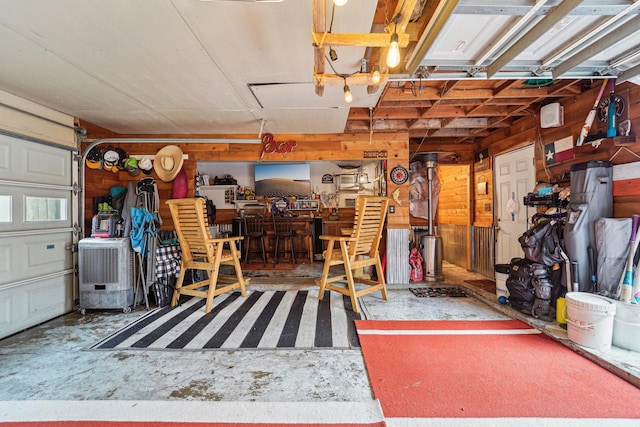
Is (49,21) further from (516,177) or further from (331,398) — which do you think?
(516,177)

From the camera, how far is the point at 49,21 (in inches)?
66.6

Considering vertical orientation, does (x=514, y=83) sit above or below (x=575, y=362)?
above

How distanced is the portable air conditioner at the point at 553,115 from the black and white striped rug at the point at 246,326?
10.3 ft

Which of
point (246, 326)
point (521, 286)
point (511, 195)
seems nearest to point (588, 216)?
point (521, 286)

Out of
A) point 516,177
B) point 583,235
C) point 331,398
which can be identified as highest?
point 516,177

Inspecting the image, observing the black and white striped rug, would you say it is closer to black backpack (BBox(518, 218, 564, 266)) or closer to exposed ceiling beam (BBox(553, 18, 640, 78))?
black backpack (BBox(518, 218, 564, 266))

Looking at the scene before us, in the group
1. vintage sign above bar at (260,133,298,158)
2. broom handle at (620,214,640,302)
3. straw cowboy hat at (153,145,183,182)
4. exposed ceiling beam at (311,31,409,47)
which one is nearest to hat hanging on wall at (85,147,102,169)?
straw cowboy hat at (153,145,183,182)

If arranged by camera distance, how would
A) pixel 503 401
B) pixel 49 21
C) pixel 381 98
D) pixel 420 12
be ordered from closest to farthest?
pixel 503 401 → pixel 49 21 → pixel 420 12 → pixel 381 98

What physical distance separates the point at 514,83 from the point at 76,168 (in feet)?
16.8

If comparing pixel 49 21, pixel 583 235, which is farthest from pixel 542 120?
pixel 49 21

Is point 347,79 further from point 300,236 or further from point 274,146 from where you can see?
point 300,236

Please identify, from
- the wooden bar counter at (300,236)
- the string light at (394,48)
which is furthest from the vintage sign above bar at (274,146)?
the string light at (394,48)

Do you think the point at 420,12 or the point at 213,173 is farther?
the point at 213,173

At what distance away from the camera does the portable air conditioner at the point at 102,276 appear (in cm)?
304
